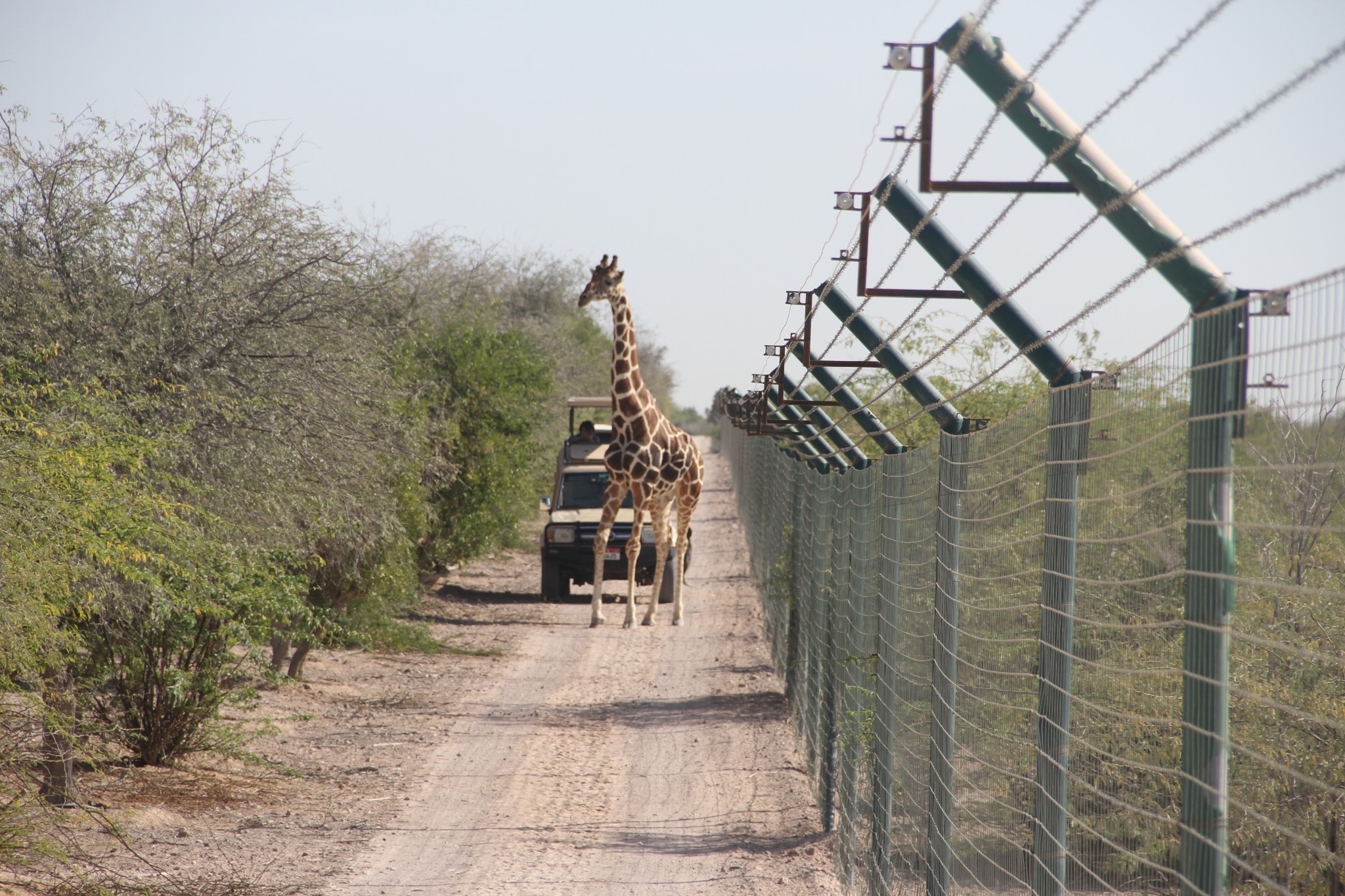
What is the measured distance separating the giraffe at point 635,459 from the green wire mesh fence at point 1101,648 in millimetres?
8391

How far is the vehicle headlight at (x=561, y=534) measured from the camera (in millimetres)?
16344

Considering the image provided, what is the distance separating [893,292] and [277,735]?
688 centimetres

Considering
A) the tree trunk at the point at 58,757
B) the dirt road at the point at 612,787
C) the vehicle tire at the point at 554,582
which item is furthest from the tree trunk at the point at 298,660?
the vehicle tire at the point at 554,582

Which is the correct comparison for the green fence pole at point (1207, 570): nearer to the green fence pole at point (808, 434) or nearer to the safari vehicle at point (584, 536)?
the green fence pole at point (808, 434)

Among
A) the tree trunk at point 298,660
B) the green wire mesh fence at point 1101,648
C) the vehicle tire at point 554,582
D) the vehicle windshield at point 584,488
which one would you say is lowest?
the tree trunk at point 298,660

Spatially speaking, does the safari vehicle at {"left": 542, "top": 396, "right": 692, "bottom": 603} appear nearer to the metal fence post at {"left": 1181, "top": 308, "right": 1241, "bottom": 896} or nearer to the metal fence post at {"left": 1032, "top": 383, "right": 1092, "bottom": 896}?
the metal fence post at {"left": 1032, "top": 383, "right": 1092, "bottom": 896}

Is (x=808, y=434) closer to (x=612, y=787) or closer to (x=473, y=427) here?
(x=612, y=787)

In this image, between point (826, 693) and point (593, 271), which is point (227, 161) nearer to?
point (593, 271)

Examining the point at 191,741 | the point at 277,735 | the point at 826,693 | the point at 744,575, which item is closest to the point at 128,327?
the point at 191,741

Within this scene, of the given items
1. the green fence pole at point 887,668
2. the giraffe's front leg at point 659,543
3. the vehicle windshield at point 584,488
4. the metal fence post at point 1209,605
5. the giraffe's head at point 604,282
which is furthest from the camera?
the vehicle windshield at point 584,488

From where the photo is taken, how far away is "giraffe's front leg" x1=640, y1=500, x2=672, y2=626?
1445cm

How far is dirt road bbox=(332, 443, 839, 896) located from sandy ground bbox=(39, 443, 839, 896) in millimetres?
18

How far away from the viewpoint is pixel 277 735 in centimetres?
967

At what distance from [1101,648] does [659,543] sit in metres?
11.9
